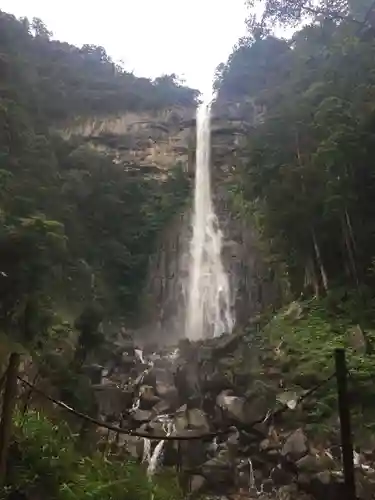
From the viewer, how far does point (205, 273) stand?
61.7 ft

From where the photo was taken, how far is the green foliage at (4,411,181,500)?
4.83 m

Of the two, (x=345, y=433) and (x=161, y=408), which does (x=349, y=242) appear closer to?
(x=161, y=408)

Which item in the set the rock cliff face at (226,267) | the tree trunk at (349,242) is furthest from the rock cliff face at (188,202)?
the tree trunk at (349,242)

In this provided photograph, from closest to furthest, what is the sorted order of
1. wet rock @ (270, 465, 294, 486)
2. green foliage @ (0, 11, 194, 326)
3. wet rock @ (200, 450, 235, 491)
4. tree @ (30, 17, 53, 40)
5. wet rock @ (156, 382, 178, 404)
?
wet rock @ (270, 465, 294, 486) < wet rock @ (200, 450, 235, 491) < green foliage @ (0, 11, 194, 326) < wet rock @ (156, 382, 178, 404) < tree @ (30, 17, 53, 40)

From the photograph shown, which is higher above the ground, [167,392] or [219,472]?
[167,392]

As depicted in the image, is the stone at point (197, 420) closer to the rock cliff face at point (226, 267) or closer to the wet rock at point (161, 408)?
the wet rock at point (161, 408)

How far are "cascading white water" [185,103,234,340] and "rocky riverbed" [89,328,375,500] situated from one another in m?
4.18

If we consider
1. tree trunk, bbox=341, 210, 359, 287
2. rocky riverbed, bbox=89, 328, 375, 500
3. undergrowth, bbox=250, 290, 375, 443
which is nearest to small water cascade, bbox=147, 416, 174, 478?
rocky riverbed, bbox=89, 328, 375, 500

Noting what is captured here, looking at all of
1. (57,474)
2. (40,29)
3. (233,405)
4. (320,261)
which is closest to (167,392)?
(233,405)

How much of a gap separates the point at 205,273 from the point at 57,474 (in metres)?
13.9

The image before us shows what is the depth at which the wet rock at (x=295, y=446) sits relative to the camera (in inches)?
310

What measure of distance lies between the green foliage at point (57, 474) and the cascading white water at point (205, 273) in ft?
35.3

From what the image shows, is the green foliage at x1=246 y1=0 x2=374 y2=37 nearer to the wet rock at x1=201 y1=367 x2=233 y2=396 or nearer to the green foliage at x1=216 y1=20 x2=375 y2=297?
Result: the green foliage at x1=216 y1=20 x2=375 y2=297

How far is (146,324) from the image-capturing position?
1777 cm
